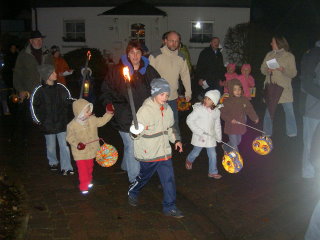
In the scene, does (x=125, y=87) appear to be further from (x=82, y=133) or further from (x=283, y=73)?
(x=283, y=73)

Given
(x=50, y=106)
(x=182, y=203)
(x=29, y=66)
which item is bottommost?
(x=182, y=203)

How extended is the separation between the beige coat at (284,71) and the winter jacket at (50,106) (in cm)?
402

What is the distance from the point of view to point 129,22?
85.0 ft

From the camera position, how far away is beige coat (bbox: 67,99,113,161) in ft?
19.9

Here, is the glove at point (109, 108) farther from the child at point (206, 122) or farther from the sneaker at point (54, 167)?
the sneaker at point (54, 167)

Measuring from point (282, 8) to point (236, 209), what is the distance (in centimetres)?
845

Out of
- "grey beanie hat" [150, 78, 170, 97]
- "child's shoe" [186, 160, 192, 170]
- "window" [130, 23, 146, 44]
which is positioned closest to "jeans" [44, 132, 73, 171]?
"child's shoe" [186, 160, 192, 170]

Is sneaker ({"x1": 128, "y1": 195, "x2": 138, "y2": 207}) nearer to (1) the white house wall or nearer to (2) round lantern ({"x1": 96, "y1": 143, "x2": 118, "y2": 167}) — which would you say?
(2) round lantern ({"x1": 96, "y1": 143, "x2": 118, "y2": 167})

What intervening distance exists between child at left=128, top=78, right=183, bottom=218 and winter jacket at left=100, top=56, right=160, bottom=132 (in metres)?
0.69

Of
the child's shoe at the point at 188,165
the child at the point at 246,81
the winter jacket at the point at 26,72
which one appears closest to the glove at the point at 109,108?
the child's shoe at the point at 188,165

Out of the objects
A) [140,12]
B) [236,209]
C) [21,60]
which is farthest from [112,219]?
[140,12]

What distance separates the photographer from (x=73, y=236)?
5.00m

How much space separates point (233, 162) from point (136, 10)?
65.3 ft

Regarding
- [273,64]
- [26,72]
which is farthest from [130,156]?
[273,64]
